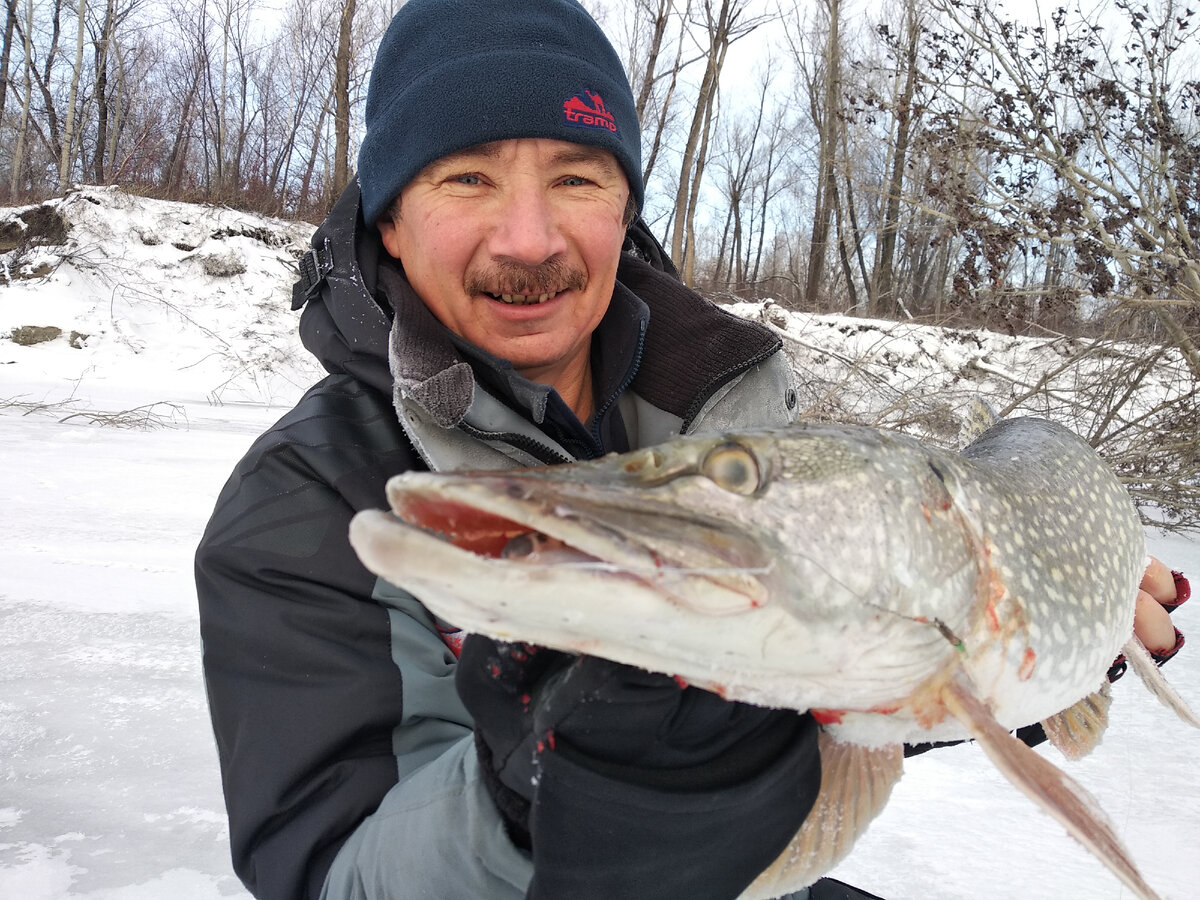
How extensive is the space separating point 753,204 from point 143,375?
2153 centimetres

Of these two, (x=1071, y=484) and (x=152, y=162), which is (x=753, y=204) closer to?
(x=152, y=162)

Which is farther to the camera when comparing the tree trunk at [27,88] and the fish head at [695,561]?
the tree trunk at [27,88]

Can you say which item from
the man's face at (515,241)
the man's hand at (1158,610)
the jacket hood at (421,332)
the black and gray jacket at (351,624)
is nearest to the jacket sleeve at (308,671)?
the black and gray jacket at (351,624)

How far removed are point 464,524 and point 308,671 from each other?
0.47 metres

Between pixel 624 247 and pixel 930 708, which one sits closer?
pixel 930 708

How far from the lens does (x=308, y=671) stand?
1.06 metres

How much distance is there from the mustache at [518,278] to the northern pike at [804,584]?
2.15ft

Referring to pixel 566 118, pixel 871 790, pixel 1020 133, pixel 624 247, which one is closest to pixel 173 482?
pixel 624 247

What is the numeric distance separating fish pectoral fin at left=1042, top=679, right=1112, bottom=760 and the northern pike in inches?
8.4

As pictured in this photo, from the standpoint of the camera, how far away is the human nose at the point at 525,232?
4.60 feet

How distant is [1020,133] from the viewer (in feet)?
16.9

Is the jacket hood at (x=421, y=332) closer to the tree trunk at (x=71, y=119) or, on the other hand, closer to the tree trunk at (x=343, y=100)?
the tree trunk at (x=343, y=100)

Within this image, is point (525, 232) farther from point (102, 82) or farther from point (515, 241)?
point (102, 82)

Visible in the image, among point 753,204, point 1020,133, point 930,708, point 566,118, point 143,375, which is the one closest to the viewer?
point 930,708
